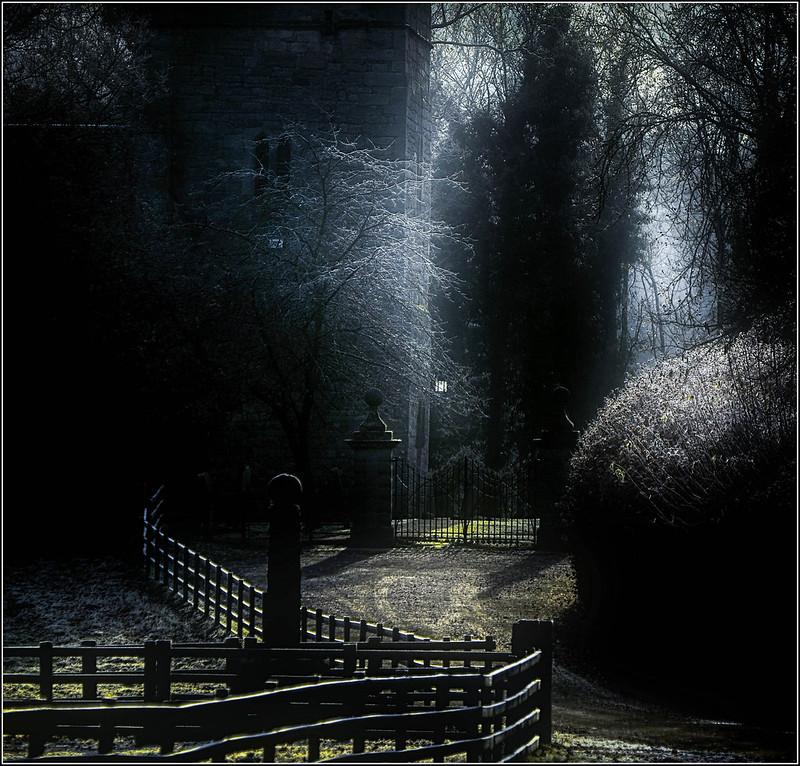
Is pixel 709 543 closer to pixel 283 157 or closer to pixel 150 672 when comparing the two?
pixel 150 672

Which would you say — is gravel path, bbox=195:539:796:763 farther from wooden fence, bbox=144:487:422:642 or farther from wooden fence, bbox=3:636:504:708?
wooden fence, bbox=3:636:504:708

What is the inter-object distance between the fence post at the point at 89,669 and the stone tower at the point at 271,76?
1639cm

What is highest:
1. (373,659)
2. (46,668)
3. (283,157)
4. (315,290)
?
(283,157)

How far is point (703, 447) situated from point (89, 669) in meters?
5.97

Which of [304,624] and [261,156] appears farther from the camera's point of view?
[261,156]

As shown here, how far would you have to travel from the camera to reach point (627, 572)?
11719 mm

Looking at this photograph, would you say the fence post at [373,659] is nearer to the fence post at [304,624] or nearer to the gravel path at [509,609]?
the gravel path at [509,609]

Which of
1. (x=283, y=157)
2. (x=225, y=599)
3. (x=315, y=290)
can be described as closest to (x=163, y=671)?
(x=225, y=599)

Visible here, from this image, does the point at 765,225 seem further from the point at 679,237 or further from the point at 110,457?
the point at 110,457

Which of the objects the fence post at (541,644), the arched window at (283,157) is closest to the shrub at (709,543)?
the fence post at (541,644)

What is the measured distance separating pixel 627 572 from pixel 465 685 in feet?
17.2

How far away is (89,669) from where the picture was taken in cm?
862

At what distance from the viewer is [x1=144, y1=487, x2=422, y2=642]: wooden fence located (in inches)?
403

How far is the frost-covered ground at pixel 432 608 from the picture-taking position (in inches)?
320
